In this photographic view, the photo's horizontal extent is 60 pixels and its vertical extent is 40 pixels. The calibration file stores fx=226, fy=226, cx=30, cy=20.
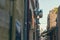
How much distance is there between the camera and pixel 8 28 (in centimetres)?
660

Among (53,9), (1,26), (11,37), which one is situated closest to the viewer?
(1,26)

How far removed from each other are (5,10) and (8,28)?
54 centimetres

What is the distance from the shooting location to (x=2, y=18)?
6.22 metres

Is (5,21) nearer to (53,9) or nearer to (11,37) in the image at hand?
(11,37)

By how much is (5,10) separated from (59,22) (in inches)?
616

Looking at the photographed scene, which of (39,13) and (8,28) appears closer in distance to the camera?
(8,28)

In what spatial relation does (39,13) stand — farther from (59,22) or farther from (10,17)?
(10,17)

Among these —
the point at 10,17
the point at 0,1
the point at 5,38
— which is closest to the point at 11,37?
the point at 5,38

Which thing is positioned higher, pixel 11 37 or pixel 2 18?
pixel 2 18

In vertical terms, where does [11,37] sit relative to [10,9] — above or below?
below

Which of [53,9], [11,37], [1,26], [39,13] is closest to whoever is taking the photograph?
[1,26]

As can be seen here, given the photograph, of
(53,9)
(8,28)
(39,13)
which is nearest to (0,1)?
(8,28)

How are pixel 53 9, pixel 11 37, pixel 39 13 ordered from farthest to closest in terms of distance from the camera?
1. pixel 53 9
2. pixel 39 13
3. pixel 11 37

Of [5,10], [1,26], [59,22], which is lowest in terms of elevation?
[59,22]
